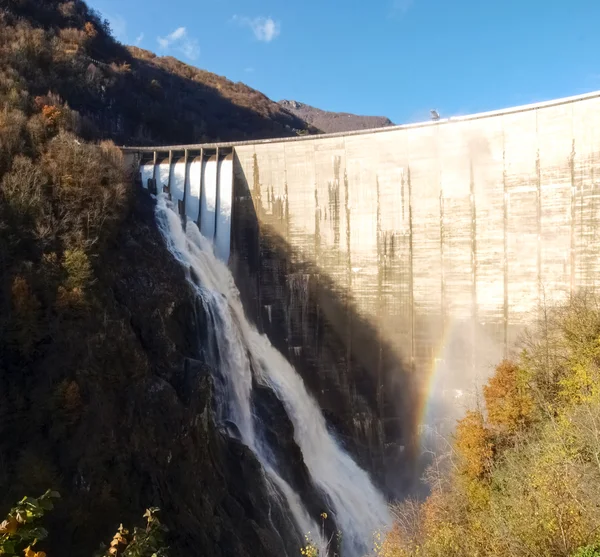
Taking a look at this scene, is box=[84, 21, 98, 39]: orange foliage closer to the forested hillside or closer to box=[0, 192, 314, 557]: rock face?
the forested hillside

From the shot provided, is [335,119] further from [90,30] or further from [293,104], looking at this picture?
[90,30]

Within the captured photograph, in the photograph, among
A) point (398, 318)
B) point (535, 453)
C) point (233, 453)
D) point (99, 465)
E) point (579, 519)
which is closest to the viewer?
point (579, 519)

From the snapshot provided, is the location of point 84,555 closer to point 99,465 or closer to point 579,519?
point 99,465

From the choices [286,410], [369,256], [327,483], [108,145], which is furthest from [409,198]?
[108,145]

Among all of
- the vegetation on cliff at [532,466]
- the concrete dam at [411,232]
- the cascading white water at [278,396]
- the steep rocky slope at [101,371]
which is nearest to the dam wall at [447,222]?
the concrete dam at [411,232]

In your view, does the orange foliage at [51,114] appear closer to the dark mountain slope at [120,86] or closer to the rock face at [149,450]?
the dark mountain slope at [120,86]

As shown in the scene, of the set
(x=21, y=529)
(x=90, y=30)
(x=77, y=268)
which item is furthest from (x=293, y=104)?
(x=21, y=529)
